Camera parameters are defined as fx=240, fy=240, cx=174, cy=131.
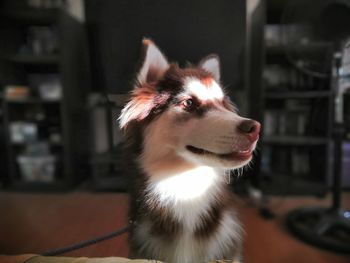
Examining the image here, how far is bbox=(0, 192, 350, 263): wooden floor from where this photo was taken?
43cm

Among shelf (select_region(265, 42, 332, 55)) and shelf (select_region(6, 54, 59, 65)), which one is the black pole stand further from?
shelf (select_region(6, 54, 59, 65))

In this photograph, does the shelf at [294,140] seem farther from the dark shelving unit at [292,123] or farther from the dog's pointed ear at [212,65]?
the dog's pointed ear at [212,65]

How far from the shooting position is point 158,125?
37cm

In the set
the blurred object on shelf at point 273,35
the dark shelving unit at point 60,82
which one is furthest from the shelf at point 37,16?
the blurred object on shelf at point 273,35

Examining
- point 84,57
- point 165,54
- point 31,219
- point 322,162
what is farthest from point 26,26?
point 322,162

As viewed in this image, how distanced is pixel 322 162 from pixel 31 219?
0.57 meters

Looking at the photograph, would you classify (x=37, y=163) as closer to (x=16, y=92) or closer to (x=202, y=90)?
(x=16, y=92)

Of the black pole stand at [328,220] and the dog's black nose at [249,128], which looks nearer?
the dog's black nose at [249,128]

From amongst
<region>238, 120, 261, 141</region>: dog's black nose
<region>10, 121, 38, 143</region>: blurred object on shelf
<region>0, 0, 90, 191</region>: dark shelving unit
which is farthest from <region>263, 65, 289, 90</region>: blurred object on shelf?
<region>10, 121, 38, 143</region>: blurred object on shelf

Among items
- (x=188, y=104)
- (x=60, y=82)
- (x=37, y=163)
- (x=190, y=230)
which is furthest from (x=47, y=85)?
(x=190, y=230)

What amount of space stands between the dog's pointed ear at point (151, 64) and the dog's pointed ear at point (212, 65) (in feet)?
0.21

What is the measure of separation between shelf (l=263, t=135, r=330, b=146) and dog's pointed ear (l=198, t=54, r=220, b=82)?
0.48 ft

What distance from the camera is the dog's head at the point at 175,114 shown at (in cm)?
35

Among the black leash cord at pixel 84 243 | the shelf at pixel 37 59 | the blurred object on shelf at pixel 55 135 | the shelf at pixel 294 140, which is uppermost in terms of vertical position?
the shelf at pixel 37 59
